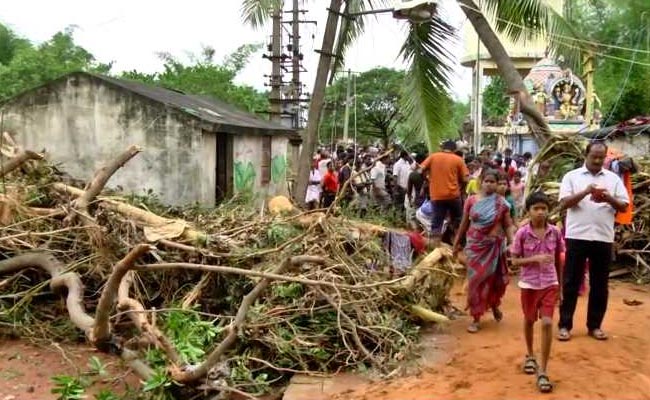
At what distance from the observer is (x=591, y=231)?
586cm

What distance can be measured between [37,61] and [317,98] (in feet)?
54.2

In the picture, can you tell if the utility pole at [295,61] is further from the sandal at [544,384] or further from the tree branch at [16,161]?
the sandal at [544,384]

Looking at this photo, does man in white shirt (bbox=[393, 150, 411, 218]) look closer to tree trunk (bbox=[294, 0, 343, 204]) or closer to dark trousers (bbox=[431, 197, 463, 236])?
tree trunk (bbox=[294, 0, 343, 204])

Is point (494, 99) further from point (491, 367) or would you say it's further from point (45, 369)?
point (45, 369)

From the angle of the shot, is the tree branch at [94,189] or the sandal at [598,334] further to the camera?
the tree branch at [94,189]

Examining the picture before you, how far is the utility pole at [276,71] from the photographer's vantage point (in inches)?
732

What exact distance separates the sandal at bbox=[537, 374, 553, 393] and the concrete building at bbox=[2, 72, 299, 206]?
7.97m

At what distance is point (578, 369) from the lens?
17.1ft

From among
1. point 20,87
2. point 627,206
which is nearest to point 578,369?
point 627,206

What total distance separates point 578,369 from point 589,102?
19989 mm

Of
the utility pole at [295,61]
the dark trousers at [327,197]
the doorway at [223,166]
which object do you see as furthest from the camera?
the utility pole at [295,61]

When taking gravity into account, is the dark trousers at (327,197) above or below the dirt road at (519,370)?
above

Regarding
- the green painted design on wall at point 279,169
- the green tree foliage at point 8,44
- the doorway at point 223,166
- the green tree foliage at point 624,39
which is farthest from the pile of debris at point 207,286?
the green tree foliage at point 8,44

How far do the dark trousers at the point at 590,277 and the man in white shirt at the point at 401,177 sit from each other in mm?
8050
